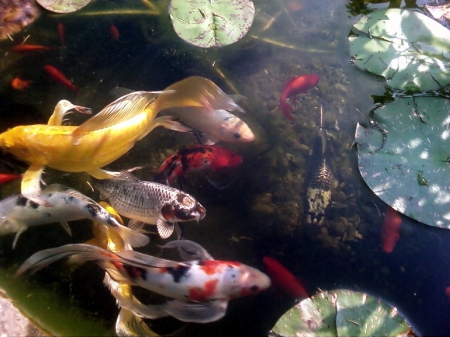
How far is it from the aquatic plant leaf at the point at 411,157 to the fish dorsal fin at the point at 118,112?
1.64 m

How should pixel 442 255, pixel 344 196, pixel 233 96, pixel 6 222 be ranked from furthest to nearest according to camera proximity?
pixel 233 96 → pixel 344 196 → pixel 442 255 → pixel 6 222

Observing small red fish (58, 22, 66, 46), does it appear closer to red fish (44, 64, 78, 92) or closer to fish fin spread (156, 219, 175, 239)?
red fish (44, 64, 78, 92)

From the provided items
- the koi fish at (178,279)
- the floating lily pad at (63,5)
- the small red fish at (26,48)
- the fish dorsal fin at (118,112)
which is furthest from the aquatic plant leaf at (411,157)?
the small red fish at (26,48)

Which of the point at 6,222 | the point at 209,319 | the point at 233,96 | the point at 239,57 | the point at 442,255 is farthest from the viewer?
the point at 239,57

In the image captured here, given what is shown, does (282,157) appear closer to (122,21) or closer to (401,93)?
(401,93)

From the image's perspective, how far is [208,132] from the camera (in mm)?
3027

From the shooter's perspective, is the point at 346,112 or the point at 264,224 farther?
the point at 346,112

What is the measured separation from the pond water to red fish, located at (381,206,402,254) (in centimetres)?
4

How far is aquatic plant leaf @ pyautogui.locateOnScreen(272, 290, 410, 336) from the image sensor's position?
7.18 ft

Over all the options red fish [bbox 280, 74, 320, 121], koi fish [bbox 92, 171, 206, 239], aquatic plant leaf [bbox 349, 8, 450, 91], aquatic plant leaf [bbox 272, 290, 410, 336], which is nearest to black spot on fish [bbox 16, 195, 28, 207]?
koi fish [bbox 92, 171, 206, 239]

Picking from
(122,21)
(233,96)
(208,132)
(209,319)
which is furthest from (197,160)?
(122,21)

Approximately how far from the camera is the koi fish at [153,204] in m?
2.51

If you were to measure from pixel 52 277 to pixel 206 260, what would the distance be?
3.66ft

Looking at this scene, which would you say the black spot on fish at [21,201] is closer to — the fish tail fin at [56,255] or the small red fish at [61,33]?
the fish tail fin at [56,255]
